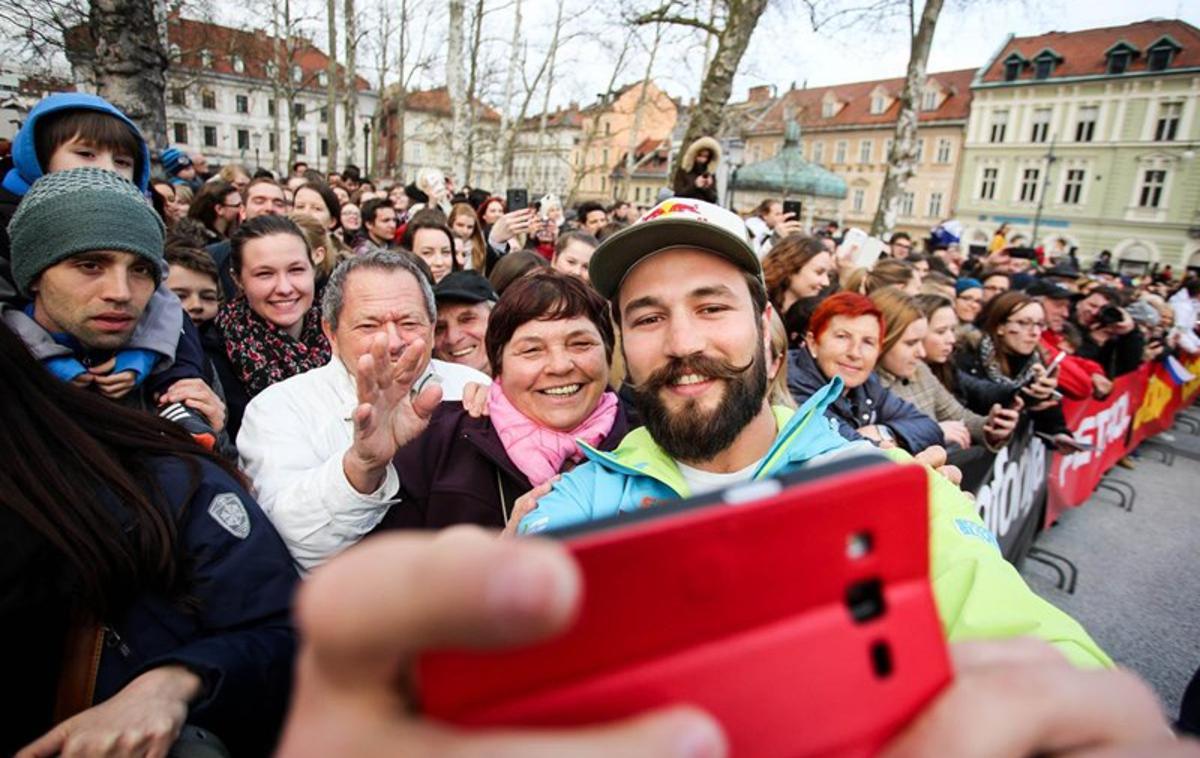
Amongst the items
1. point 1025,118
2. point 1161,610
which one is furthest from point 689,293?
point 1025,118

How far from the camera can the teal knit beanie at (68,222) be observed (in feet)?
7.05

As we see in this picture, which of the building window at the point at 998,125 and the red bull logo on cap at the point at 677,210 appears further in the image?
the building window at the point at 998,125

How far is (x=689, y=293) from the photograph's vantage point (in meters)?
1.91

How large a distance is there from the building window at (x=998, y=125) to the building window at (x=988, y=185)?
233 cm

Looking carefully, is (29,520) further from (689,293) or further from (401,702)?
Result: (689,293)

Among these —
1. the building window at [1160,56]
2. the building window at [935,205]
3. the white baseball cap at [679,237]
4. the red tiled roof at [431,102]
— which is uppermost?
the building window at [1160,56]

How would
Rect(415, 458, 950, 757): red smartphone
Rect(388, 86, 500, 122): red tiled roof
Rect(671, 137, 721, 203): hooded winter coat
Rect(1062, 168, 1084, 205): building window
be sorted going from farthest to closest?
Rect(388, 86, 500, 122): red tiled roof < Rect(1062, 168, 1084, 205): building window < Rect(671, 137, 721, 203): hooded winter coat < Rect(415, 458, 950, 757): red smartphone

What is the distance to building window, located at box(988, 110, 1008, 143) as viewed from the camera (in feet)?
156

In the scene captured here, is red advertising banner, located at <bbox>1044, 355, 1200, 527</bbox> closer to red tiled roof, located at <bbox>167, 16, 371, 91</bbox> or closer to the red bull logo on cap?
the red bull logo on cap

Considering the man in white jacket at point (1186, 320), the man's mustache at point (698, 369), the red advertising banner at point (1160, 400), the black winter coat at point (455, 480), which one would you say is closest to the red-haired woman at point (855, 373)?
the man's mustache at point (698, 369)

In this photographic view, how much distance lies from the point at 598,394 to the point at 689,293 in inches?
33.7

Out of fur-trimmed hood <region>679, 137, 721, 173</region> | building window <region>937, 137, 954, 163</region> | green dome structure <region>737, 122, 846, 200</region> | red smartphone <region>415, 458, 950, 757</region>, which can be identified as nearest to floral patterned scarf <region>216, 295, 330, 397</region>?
red smartphone <region>415, 458, 950, 757</region>

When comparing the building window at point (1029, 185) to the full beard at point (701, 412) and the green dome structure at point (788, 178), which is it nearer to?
the green dome structure at point (788, 178)

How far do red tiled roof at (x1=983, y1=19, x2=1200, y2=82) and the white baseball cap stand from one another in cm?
5718
